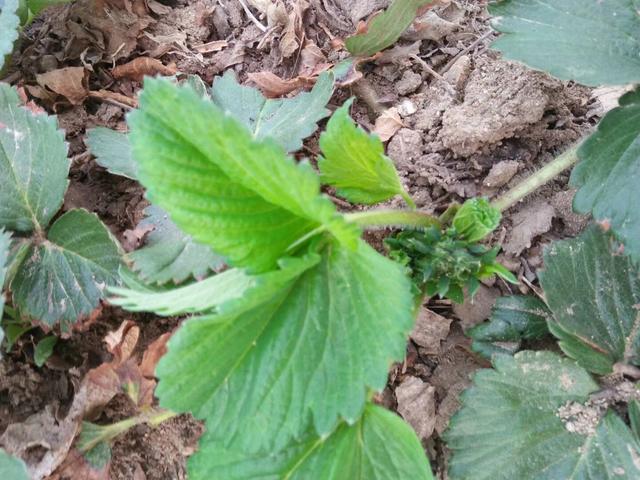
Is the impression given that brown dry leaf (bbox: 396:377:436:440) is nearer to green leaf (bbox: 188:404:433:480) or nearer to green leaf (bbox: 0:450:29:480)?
green leaf (bbox: 188:404:433:480)

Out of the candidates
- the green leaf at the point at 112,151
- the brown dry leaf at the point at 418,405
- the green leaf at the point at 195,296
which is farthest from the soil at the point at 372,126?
the green leaf at the point at 195,296

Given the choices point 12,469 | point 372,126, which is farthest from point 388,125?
point 12,469

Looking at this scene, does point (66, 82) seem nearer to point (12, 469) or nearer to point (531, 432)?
point (12, 469)

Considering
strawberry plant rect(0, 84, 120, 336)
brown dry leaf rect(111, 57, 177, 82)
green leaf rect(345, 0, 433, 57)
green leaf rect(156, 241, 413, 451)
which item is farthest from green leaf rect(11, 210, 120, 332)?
green leaf rect(345, 0, 433, 57)

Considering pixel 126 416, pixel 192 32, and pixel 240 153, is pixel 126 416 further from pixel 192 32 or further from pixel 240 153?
pixel 192 32

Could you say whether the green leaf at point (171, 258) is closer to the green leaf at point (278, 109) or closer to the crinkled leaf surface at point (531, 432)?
the green leaf at point (278, 109)
